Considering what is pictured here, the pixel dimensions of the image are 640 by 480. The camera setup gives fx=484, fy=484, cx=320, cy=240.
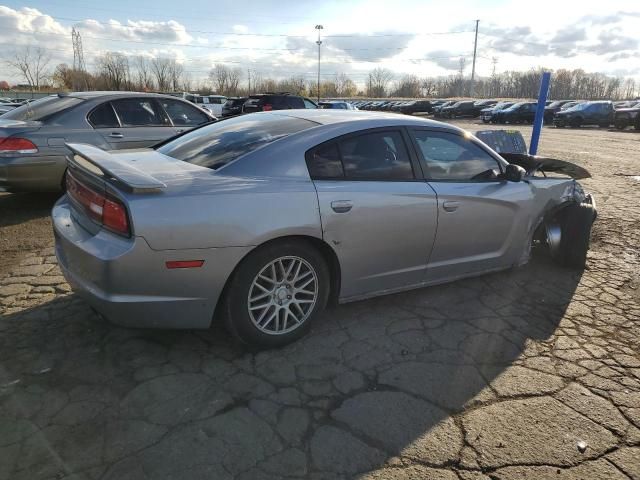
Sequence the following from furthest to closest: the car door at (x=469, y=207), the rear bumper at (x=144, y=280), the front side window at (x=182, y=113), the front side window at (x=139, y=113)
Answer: the front side window at (x=182, y=113) → the front side window at (x=139, y=113) → the car door at (x=469, y=207) → the rear bumper at (x=144, y=280)

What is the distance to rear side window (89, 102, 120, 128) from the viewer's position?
20.2ft

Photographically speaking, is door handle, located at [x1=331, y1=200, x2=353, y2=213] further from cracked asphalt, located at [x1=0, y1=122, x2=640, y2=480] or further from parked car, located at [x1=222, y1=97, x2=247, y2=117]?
parked car, located at [x1=222, y1=97, x2=247, y2=117]

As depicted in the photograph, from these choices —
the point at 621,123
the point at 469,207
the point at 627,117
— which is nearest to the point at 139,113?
the point at 469,207

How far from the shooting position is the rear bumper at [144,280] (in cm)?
258

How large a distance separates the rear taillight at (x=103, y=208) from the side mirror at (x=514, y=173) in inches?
115

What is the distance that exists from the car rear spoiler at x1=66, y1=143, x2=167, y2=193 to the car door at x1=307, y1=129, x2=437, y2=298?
3.27 ft

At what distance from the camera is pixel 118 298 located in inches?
103

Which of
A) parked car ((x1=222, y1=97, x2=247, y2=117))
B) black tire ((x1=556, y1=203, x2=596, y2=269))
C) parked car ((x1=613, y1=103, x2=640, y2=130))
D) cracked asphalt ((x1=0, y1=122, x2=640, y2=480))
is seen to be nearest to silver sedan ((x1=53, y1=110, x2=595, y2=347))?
cracked asphalt ((x1=0, y1=122, x2=640, y2=480))

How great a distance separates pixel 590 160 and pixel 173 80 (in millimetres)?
78683

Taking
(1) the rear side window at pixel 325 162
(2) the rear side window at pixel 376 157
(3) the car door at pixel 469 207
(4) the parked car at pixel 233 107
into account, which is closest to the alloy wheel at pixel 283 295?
(1) the rear side window at pixel 325 162

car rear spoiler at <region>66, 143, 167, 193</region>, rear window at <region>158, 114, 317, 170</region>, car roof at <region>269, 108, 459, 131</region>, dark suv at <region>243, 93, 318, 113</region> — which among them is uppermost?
dark suv at <region>243, 93, 318, 113</region>

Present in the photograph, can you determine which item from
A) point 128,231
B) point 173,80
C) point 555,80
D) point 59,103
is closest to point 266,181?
point 128,231

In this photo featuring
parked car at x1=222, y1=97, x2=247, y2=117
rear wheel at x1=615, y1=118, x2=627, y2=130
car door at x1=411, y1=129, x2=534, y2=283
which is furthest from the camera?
rear wheel at x1=615, y1=118, x2=627, y2=130

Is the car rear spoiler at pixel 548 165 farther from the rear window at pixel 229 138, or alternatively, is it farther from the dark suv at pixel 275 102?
the dark suv at pixel 275 102
